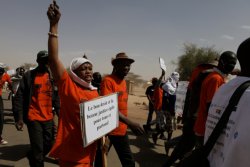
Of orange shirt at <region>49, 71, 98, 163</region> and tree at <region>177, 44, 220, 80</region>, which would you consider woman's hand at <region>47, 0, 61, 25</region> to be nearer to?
orange shirt at <region>49, 71, 98, 163</region>

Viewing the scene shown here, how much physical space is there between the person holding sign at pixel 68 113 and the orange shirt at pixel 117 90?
133 cm

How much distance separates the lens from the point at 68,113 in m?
3.47

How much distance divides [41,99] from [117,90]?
1.35 m

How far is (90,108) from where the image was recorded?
3340 mm

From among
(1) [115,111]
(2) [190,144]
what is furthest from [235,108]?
(2) [190,144]

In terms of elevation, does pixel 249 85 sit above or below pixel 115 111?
above

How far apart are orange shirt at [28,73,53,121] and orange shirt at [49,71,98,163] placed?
2044mm

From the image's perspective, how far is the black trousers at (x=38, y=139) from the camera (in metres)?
5.09

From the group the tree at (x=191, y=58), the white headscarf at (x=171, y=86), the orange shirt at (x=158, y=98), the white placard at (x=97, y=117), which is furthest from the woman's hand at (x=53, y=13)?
the tree at (x=191, y=58)

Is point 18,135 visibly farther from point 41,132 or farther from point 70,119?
point 70,119

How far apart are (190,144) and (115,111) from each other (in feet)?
6.59

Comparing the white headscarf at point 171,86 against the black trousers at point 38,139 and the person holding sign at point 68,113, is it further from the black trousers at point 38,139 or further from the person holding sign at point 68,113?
the person holding sign at point 68,113

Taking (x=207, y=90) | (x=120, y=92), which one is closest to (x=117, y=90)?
(x=120, y=92)

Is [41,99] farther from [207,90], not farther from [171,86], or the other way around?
[171,86]
